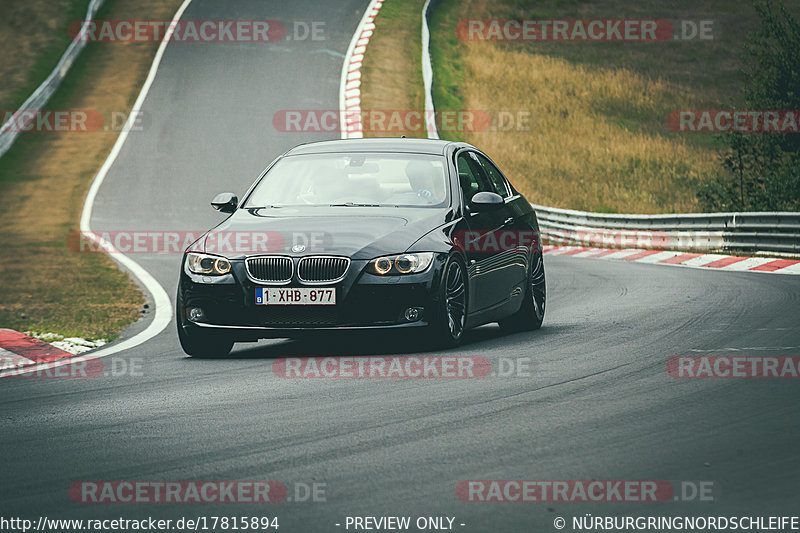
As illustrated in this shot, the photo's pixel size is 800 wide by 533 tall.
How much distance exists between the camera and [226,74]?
42.3 m

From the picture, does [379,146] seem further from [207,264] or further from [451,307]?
[207,264]

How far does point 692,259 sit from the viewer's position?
20.7 meters

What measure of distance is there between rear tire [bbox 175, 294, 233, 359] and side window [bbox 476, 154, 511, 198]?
312cm

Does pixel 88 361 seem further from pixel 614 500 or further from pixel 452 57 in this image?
pixel 452 57

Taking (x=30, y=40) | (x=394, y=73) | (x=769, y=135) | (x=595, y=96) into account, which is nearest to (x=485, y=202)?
(x=769, y=135)

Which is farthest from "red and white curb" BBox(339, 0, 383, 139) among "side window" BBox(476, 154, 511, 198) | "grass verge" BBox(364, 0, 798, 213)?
"side window" BBox(476, 154, 511, 198)

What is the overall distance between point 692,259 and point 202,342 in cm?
1277

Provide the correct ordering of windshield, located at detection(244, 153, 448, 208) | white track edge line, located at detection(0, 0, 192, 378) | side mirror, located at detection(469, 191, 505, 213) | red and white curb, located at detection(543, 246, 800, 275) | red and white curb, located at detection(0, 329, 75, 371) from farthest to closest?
red and white curb, located at detection(543, 246, 800, 275) < windshield, located at detection(244, 153, 448, 208) < side mirror, located at detection(469, 191, 505, 213) < white track edge line, located at detection(0, 0, 192, 378) < red and white curb, located at detection(0, 329, 75, 371)

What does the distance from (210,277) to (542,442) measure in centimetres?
399

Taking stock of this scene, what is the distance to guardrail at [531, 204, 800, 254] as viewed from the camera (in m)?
20.2

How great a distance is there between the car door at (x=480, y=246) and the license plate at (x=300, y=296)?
4.23ft

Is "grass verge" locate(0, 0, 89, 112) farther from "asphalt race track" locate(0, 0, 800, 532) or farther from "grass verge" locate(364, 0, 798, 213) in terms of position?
"asphalt race track" locate(0, 0, 800, 532)

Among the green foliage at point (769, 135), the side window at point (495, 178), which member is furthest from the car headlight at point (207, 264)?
the green foliage at point (769, 135)

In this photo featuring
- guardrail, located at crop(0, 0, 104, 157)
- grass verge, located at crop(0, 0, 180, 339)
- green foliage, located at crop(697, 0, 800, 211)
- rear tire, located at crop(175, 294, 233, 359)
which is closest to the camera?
rear tire, located at crop(175, 294, 233, 359)
